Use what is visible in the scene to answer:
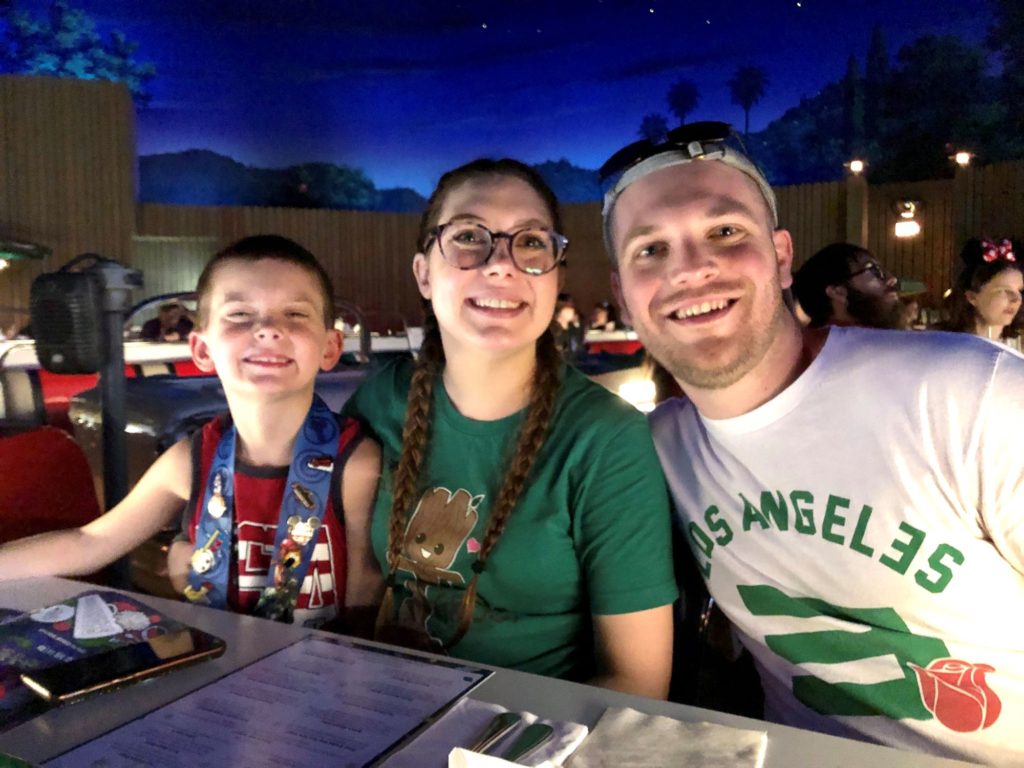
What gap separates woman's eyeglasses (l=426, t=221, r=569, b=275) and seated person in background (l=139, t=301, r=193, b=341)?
524 centimetres

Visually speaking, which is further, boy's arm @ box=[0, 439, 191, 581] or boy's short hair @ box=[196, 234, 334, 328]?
boy's short hair @ box=[196, 234, 334, 328]

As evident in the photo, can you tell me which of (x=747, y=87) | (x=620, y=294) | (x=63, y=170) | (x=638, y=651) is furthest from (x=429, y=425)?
(x=747, y=87)

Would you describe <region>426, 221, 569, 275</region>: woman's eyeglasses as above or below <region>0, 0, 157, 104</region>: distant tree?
below

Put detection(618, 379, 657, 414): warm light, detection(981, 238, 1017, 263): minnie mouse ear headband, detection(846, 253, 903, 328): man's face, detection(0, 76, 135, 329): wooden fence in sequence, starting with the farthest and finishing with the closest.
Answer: detection(0, 76, 135, 329): wooden fence < detection(981, 238, 1017, 263): minnie mouse ear headband < detection(618, 379, 657, 414): warm light < detection(846, 253, 903, 328): man's face

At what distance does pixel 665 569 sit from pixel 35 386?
1959 millimetres

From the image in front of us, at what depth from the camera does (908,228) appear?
14375 mm

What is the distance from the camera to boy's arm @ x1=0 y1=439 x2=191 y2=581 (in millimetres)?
1472

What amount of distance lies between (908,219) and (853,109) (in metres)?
8.01

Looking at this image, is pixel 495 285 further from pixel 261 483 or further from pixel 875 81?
pixel 875 81

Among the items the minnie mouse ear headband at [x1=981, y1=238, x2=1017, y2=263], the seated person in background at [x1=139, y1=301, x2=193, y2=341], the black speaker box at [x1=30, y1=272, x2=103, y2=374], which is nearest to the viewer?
the black speaker box at [x1=30, y1=272, x2=103, y2=374]

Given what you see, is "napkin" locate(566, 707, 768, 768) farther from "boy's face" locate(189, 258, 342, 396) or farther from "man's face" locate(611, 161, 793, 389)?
"boy's face" locate(189, 258, 342, 396)

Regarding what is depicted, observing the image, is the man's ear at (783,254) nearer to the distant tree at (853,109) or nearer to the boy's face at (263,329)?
the boy's face at (263,329)

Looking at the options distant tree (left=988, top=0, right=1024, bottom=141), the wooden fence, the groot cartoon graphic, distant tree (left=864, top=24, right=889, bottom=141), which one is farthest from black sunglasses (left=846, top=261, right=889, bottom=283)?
distant tree (left=864, top=24, right=889, bottom=141)

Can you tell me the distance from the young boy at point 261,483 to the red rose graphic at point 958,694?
0.99 metres
